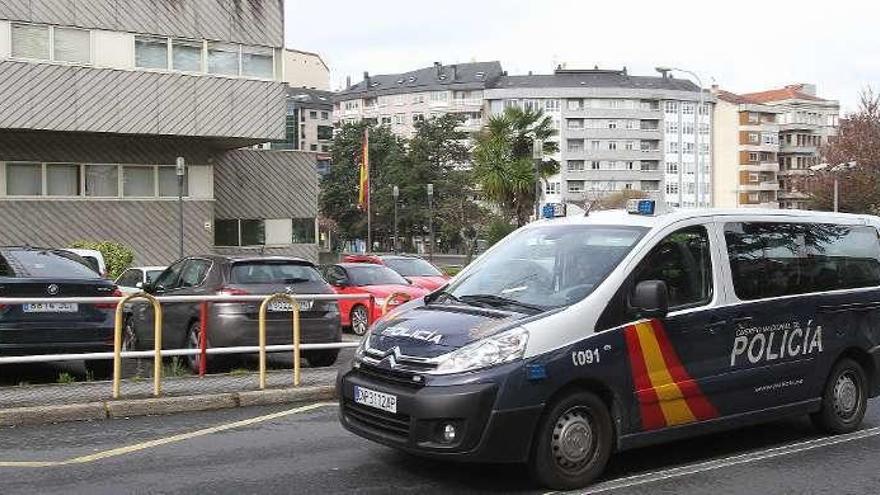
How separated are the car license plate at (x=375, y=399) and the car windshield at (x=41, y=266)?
16.8ft

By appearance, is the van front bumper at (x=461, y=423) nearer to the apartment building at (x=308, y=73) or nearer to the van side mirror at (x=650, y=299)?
the van side mirror at (x=650, y=299)

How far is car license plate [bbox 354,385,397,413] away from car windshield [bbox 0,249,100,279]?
16.8 feet

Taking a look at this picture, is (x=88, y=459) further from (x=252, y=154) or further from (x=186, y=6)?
(x=252, y=154)

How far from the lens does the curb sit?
324 inches

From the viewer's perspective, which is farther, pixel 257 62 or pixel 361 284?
pixel 257 62

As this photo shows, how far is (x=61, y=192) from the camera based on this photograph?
30.1 meters

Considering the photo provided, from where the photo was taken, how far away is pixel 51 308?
9.64 meters

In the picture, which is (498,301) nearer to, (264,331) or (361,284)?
(264,331)

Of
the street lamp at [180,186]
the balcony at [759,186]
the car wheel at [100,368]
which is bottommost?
the car wheel at [100,368]

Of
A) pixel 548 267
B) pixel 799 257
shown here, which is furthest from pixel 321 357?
pixel 799 257

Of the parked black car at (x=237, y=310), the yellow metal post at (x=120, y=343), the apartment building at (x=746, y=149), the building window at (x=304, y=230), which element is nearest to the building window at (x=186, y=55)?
the building window at (x=304, y=230)

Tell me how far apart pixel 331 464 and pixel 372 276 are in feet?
40.1

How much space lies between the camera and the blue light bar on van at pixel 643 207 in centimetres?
697

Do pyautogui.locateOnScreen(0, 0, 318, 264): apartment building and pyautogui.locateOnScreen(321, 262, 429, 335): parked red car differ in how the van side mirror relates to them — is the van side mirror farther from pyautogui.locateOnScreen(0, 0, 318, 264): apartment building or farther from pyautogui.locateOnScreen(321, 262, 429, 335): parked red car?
pyautogui.locateOnScreen(0, 0, 318, 264): apartment building
